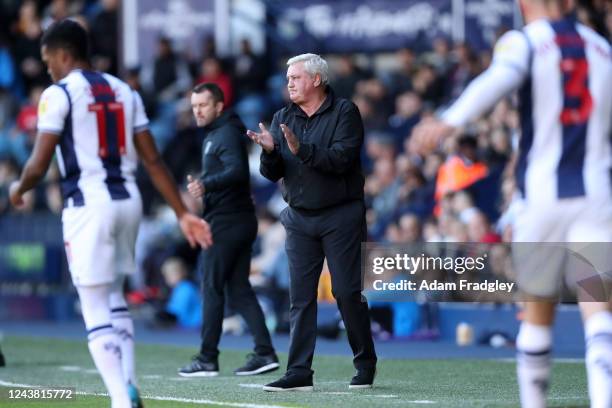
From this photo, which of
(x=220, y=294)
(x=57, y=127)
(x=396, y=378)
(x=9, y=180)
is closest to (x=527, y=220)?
(x=57, y=127)

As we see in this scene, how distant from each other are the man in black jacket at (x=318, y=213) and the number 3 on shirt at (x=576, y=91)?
282 centimetres

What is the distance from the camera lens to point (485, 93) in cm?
596

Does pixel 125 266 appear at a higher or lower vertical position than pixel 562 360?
higher

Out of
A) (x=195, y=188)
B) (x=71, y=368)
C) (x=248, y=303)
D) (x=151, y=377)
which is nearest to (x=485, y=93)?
(x=195, y=188)

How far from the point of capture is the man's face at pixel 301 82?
353 inches

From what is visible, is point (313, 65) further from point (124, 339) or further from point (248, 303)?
point (124, 339)

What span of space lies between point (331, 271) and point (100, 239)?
2339mm

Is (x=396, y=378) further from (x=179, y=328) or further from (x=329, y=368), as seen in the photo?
(x=179, y=328)

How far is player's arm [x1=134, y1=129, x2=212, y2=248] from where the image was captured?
704cm

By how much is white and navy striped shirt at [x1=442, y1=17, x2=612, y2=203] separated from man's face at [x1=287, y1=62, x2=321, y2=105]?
116 inches

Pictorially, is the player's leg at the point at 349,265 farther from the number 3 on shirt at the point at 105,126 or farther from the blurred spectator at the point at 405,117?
the blurred spectator at the point at 405,117

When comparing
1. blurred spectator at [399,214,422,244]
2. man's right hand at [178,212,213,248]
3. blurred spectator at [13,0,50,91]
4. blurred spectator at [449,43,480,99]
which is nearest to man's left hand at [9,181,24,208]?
man's right hand at [178,212,213,248]

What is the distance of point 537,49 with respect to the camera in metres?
6.05

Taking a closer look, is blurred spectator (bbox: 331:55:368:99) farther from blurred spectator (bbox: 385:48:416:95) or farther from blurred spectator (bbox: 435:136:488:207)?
blurred spectator (bbox: 435:136:488:207)
